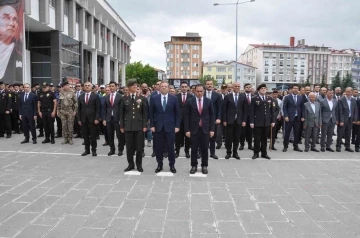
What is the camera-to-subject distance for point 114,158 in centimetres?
849

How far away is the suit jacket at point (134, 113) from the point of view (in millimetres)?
7023

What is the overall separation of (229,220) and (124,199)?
176cm

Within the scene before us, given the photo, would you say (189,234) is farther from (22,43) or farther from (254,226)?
(22,43)

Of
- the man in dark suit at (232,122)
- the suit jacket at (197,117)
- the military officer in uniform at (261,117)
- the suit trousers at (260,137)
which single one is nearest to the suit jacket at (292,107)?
the military officer in uniform at (261,117)

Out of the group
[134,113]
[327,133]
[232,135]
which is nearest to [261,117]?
[232,135]

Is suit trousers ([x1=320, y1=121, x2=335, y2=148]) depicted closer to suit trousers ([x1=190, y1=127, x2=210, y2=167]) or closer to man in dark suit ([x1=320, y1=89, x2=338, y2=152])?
man in dark suit ([x1=320, y1=89, x2=338, y2=152])

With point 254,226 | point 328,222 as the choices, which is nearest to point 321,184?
point 328,222

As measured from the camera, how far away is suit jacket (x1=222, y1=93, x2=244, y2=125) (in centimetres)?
878

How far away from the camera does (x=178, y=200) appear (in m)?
5.15

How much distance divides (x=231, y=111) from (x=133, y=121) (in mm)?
3114

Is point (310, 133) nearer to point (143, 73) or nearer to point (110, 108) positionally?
point (110, 108)

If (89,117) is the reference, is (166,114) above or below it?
above

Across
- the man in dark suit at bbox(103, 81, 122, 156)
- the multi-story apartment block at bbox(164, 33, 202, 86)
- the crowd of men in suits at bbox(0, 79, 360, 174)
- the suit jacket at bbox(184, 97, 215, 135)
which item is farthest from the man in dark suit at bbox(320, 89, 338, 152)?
the multi-story apartment block at bbox(164, 33, 202, 86)

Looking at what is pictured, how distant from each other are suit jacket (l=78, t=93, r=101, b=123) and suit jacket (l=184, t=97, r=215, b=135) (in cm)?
300
